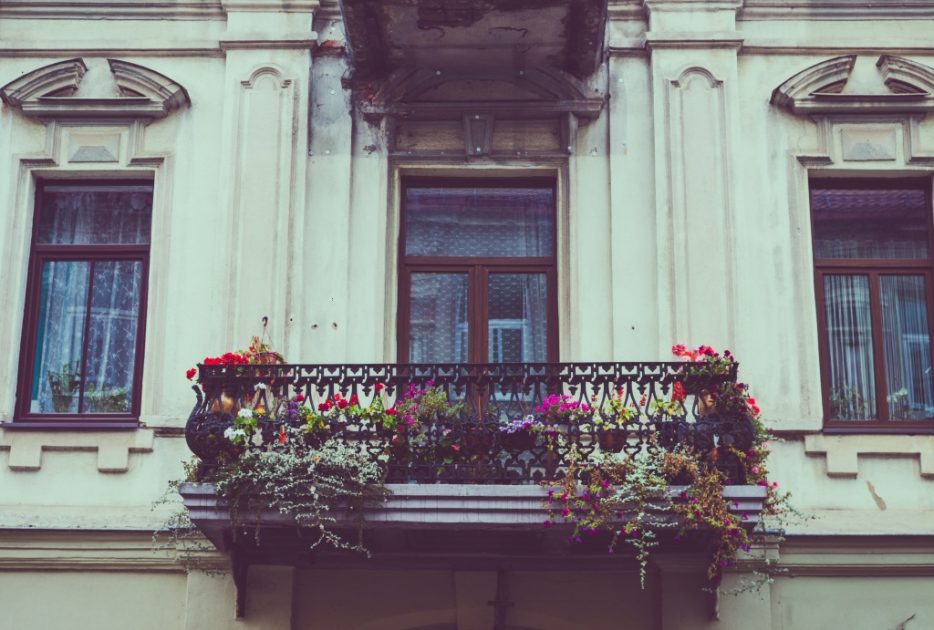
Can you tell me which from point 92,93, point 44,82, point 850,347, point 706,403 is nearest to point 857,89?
point 850,347

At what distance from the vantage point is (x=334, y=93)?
455 inches

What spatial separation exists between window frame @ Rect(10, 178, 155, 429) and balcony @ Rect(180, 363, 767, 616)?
4.81 feet

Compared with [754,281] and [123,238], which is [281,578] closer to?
[123,238]

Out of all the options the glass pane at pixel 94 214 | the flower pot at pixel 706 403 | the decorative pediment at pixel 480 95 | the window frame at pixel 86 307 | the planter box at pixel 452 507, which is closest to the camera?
the planter box at pixel 452 507

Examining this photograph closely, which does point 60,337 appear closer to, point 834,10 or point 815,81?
point 815,81

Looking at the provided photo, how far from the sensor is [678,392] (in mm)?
9680

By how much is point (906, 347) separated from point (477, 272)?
11.5 ft

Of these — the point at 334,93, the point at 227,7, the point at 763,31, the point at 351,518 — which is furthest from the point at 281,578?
the point at 763,31

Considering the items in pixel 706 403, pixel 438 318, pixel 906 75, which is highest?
pixel 906 75

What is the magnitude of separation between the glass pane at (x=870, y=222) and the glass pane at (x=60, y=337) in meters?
6.05

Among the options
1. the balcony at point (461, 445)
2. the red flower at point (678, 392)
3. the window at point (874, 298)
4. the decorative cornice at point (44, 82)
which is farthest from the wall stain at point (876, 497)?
the decorative cornice at point (44, 82)

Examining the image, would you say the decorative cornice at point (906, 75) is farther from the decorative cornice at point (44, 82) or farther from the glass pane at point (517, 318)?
the decorative cornice at point (44, 82)

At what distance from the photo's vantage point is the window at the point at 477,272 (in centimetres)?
1132

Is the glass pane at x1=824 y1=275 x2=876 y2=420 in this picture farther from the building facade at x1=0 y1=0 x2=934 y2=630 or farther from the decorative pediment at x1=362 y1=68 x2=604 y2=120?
the decorative pediment at x1=362 y1=68 x2=604 y2=120
